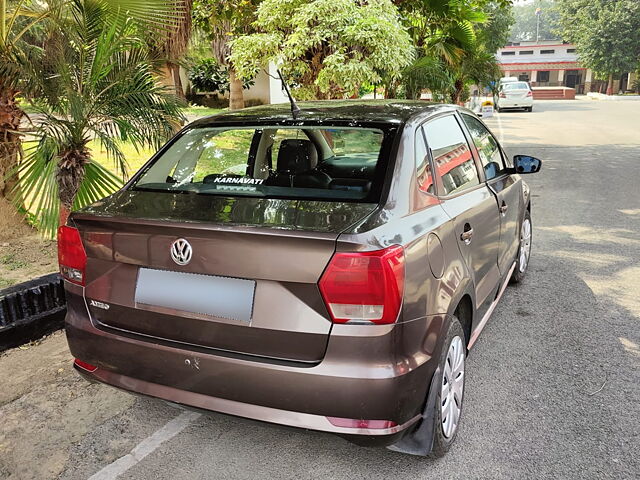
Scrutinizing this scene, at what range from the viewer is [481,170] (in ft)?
12.3

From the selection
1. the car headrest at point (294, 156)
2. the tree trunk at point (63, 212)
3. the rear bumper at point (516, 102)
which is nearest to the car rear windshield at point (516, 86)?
the rear bumper at point (516, 102)

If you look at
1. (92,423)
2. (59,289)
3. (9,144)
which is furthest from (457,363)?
(9,144)

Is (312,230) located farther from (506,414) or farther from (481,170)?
(481,170)

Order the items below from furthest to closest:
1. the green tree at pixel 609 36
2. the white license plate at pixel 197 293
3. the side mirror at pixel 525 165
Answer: the green tree at pixel 609 36, the side mirror at pixel 525 165, the white license plate at pixel 197 293

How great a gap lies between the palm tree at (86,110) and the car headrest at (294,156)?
203 centimetres

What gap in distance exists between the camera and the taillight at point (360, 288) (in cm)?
216

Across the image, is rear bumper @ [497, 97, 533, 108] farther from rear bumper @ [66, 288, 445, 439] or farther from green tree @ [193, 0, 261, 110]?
rear bumper @ [66, 288, 445, 439]

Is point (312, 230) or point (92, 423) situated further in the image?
point (92, 423)

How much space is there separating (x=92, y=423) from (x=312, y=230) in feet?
5.70

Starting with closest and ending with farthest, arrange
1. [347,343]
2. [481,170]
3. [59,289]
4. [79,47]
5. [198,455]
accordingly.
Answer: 1. [347,343]
2. [198,455]
3. [481,170]
4. [59,289]
5. [79,47]

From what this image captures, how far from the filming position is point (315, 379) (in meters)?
2.21

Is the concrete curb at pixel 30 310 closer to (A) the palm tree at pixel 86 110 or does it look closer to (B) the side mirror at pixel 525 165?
(A) the palm tree at pixel 86 110

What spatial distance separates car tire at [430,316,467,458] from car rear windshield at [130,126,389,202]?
Result: 751mm

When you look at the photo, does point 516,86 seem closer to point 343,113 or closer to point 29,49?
point 29,49
